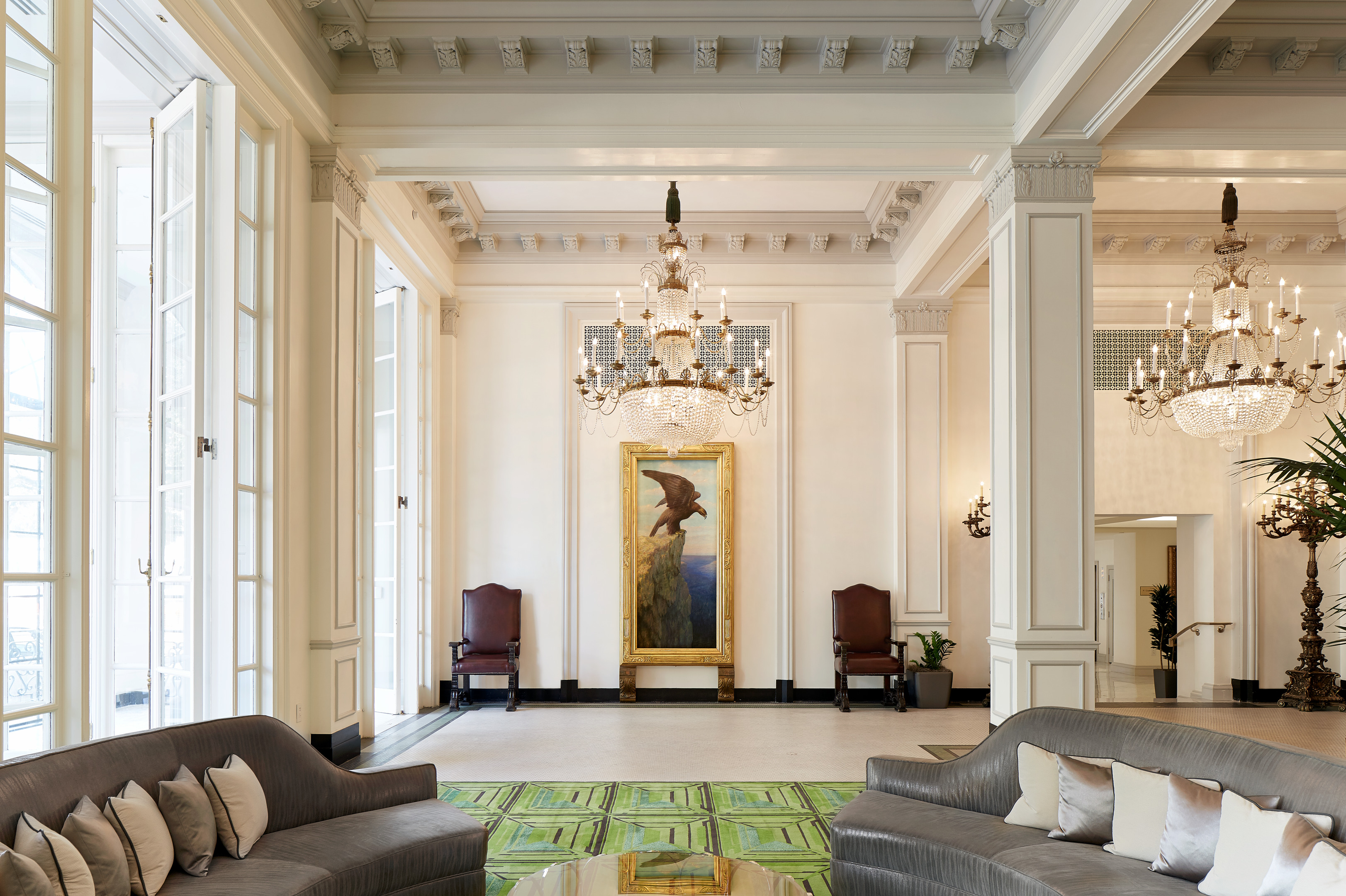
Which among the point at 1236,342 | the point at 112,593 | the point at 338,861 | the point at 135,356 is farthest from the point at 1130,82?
the point at 112,593

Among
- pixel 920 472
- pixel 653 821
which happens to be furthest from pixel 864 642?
pixel 653 821

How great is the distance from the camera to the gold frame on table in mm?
3424

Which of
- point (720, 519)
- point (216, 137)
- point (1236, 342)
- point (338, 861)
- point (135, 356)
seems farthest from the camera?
point (720, 519)

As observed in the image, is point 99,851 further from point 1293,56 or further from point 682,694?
point 682,694

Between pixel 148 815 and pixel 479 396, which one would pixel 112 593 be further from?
pixel 479 396

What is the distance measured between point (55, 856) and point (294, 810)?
1.26 m

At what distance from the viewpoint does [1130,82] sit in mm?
5199

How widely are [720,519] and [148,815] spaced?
23.6 ft

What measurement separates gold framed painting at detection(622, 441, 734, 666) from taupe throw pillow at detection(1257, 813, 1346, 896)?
7.01 meters

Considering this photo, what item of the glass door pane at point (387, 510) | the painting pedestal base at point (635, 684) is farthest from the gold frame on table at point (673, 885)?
the painting pedestal base at point (635, 684)

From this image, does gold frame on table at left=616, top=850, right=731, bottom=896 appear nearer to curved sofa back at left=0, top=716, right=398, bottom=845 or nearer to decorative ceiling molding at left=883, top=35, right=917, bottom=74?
curved sofa back at left=0, top=716, right=398, bottom=845

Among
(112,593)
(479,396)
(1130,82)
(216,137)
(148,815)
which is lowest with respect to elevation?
(148,815)

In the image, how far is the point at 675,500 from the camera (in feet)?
32.6

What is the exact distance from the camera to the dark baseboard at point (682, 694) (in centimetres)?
976
